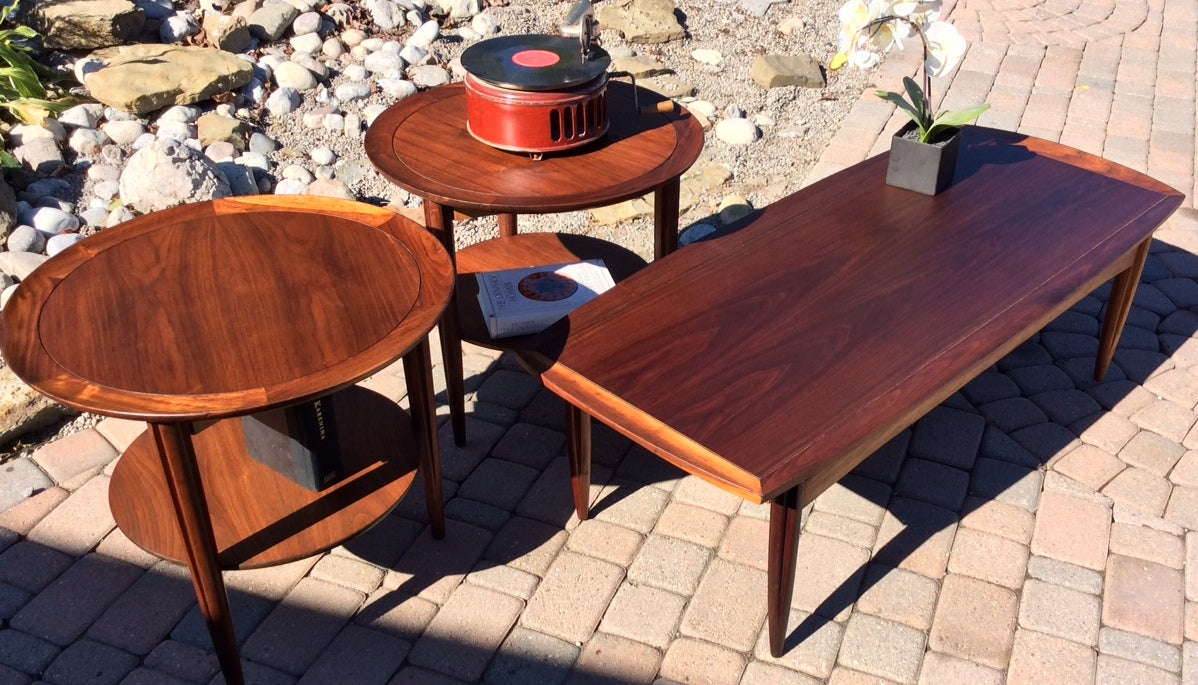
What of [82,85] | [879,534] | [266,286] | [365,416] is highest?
[266,286]

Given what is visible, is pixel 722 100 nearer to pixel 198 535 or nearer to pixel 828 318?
pixel 828 318

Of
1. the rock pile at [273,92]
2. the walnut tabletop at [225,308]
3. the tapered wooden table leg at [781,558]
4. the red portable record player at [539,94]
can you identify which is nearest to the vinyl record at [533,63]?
the red portable record player at [539,94]

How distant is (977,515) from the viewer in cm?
336

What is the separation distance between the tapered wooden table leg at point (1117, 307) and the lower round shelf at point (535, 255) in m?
1.67

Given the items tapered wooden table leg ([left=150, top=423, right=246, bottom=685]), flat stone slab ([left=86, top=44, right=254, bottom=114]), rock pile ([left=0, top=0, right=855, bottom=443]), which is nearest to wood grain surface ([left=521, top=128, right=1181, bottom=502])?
tapered wooden table leg ([left=150, top=423, right=246, bottom=685])

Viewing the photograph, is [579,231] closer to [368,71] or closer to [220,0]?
[368,71]

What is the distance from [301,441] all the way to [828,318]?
4.82ft

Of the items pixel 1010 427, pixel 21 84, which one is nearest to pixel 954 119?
pixel 1010 427

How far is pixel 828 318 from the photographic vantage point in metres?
2.92

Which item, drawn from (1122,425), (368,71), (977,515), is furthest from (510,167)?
(368,71)

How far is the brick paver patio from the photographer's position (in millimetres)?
2885

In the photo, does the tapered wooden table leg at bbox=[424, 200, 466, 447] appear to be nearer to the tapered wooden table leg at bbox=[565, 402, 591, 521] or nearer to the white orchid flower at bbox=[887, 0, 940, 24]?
the tapered wooden table leg at bbox=[565, 402, 591, 521]

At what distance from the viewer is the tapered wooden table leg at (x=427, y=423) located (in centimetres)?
289

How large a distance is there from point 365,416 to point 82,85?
2941 millimetres
